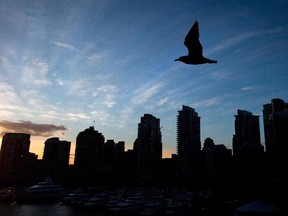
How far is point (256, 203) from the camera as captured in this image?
147ft

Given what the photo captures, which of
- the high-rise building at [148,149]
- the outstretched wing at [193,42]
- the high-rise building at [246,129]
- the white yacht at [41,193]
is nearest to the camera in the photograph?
the outstretched wing at [193,42]

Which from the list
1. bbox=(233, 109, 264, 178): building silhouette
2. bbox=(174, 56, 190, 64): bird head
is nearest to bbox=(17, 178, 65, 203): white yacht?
bbox=(233, 109, 264, 178): building silhouette

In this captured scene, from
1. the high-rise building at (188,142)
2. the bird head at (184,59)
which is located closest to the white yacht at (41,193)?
the high-rise building at (188,142)

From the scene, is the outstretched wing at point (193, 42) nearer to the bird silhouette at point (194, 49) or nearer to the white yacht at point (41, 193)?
the bird silhouette at point (194, 49)

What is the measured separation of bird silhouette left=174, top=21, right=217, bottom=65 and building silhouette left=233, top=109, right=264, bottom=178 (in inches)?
5317

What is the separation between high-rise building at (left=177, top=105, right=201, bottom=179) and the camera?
171 metres

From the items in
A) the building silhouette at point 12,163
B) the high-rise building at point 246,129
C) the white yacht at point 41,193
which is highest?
the high-rise building at point 246,129

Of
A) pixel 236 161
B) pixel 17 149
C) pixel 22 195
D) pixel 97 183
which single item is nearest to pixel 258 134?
pixel 236 161

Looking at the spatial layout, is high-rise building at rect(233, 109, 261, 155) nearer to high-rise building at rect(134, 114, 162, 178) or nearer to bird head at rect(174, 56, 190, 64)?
high-rise building at rect(134, 114, 162, 178)

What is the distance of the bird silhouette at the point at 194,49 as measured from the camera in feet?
28.6

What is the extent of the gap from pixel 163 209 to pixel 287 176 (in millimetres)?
52758

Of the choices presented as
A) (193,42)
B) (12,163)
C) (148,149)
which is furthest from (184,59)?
(12,163)

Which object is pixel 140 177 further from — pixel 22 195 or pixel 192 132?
pixel 22 195

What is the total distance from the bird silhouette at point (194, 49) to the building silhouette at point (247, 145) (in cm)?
13504
